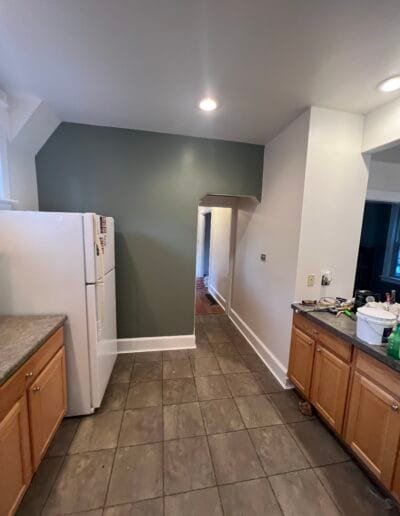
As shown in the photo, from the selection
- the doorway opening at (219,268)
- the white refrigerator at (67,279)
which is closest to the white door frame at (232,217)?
the doorway opening at (219,268)

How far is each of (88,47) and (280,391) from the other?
10.2ft

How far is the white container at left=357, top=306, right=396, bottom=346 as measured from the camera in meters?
1.41

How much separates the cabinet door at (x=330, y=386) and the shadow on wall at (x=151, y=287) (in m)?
1.55

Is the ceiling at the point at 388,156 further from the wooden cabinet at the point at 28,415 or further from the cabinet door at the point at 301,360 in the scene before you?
the wooden cabinet at the point at 28,415

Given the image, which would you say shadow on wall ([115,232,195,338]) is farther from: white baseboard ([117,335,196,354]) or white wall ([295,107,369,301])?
white wall ([295,107,369,301])

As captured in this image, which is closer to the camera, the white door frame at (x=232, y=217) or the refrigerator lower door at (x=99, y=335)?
the refrigerator lower door at (x=99, y=335)

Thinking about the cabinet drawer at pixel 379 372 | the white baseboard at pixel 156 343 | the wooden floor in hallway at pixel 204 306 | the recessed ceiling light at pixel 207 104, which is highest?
the recessed ceiling light at pixel 207 104

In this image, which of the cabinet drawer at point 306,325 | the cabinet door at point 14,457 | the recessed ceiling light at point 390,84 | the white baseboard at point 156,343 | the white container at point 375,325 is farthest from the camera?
the white baseboard at point 156,343

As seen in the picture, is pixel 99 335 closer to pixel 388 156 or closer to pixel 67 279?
pixel 67 279

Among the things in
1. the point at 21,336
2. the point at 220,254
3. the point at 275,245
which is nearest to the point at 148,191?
the point at 275,245

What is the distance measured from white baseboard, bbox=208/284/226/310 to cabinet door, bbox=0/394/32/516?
3.47m

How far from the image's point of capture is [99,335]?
1.92 metres

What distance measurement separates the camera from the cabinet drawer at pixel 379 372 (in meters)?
1.29

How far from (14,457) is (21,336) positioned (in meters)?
0.59
